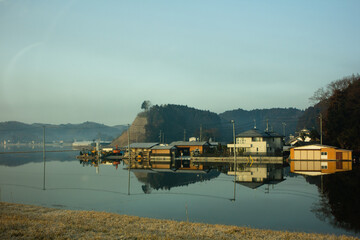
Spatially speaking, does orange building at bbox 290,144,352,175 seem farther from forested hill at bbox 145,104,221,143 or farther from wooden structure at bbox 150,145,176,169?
forested hill at bbox 145,104,221,143

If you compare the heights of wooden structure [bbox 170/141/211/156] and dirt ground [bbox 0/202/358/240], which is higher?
wooden structure [bbox 170/141/211/156]

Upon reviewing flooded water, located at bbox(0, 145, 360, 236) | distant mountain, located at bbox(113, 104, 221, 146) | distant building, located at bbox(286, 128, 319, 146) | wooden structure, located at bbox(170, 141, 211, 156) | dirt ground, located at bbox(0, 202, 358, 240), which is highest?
distant mountain, located at bbox(113, 104, 221, 146)

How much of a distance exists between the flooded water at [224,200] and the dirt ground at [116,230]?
6.52 feet

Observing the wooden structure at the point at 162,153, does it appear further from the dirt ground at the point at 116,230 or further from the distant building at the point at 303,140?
the dirt ground at the point at 116,230

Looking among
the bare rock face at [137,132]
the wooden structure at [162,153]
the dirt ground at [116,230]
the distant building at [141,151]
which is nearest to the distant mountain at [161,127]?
the bare rock face at [137,132]

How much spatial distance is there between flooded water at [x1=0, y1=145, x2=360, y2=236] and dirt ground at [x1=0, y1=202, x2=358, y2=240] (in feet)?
6.52

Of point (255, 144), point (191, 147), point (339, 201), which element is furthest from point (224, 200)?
point (191, 147)

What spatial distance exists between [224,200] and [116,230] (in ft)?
34.0

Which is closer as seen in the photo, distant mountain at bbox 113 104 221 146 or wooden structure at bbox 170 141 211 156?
wooden structure at bbox 170 141 211 156

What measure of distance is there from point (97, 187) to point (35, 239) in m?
17.2

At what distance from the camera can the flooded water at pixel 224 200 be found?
52.1 feet

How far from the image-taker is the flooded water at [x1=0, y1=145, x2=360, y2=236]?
15.9 m

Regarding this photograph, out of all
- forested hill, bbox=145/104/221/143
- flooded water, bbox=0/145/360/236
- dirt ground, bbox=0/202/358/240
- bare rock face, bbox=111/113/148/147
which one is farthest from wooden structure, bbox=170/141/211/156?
bare rock face, bbox=111/113/148/147

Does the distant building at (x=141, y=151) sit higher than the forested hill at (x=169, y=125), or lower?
lower
